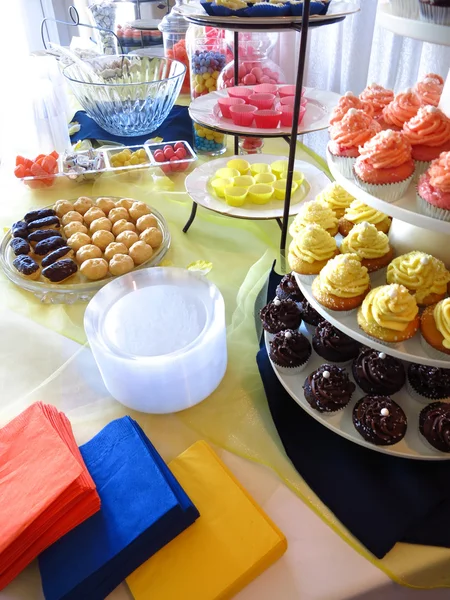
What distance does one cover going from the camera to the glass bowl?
1.40 meters

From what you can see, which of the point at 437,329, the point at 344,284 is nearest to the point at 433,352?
the point at 437,329

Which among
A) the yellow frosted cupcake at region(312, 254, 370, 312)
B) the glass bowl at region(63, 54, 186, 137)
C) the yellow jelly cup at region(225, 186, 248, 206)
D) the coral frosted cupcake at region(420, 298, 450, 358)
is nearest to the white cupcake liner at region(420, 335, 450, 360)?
the coral frosted cupcake at region(420, 298, 450, 358)

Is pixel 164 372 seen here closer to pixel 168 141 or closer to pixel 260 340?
pixel 260 340

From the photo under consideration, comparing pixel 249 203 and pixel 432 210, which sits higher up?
pixel 432 210

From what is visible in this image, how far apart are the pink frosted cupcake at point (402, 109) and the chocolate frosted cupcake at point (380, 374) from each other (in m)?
0.33

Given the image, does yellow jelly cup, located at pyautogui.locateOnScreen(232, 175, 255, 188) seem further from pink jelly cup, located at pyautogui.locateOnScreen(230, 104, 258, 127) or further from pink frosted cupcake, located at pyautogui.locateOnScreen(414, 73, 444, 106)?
pink frosted cupcake, located at pyautogui.locateOnScreen(414, 73, 444, 106)

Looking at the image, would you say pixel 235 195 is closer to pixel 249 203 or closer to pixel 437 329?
pixel 249 203

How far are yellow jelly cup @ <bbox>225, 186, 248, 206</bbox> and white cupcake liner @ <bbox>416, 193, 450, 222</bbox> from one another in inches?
21.0

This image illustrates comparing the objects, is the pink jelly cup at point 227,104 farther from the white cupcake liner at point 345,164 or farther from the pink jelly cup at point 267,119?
the white cupcake liner at point 345,164

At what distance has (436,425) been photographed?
598 millimetres

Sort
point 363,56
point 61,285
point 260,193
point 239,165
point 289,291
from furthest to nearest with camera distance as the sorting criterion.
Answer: point 363,56 → point 239,165 → point 260,193 → point 61,285 → point 289,291

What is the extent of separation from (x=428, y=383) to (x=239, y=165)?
740 millimetres

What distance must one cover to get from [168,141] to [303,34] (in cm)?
84

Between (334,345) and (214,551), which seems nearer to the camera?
(214,551)
